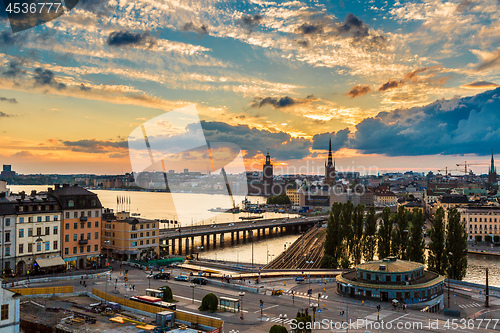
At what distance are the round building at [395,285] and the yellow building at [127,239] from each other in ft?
97.2

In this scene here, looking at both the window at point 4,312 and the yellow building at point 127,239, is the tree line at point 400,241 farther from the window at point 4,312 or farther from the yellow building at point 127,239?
the window at point 4,312

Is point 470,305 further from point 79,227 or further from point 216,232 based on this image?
point 216,232

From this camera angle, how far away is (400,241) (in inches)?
2073

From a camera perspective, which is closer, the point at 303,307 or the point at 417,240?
the point at 303,307

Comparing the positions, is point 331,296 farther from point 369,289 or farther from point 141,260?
point 141,260

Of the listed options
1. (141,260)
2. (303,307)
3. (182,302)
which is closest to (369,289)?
(303,307)

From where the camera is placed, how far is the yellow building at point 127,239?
5556cm

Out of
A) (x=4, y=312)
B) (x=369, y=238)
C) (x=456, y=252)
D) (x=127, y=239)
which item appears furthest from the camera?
(x=369, y=238)

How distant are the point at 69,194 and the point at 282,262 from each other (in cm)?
3374

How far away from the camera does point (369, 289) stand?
3538 centimetres

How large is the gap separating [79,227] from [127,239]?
6596 millimetres

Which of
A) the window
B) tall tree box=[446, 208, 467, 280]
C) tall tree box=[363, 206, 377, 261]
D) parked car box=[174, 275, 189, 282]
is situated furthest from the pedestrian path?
the window

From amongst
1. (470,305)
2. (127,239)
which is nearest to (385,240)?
(470,305)

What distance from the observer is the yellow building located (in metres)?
55.6
